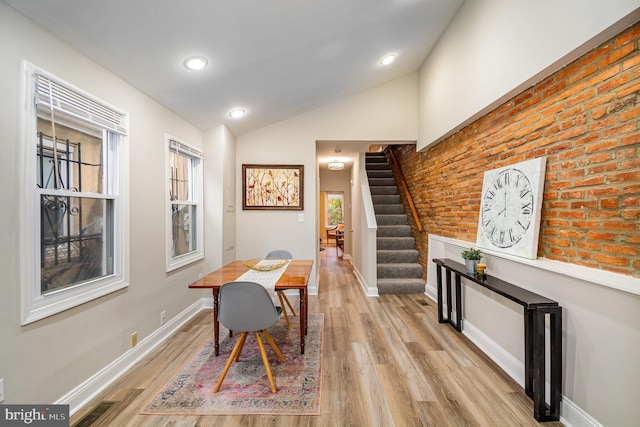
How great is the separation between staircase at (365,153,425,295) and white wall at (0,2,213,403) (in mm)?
3039

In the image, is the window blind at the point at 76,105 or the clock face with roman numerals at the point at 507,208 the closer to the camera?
the window blind at the point at 76,105

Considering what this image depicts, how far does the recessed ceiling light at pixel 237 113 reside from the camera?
126 inches

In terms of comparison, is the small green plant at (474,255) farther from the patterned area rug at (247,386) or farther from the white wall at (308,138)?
the white wall at (308,138)

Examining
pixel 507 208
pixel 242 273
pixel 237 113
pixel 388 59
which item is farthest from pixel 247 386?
pixel 388 59

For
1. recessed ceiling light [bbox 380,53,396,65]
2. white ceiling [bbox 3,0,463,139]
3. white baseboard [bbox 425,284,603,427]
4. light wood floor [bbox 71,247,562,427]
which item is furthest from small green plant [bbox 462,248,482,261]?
recessed ceiling light [bbox 380,53,396,65]

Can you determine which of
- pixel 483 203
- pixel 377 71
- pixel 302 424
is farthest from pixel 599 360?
pixel 377 71

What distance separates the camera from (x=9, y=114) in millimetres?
1362

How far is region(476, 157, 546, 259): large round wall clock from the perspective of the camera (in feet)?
6.09

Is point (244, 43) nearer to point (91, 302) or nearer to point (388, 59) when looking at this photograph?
point (388, 59)

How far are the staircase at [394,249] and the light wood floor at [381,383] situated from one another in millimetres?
994

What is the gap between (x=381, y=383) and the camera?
6.45 feet

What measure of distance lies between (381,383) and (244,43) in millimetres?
2832

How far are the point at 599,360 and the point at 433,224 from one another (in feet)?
8.03

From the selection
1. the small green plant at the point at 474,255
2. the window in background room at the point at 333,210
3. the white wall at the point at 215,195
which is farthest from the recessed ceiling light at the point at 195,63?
the window in background room at the point at 333,210
